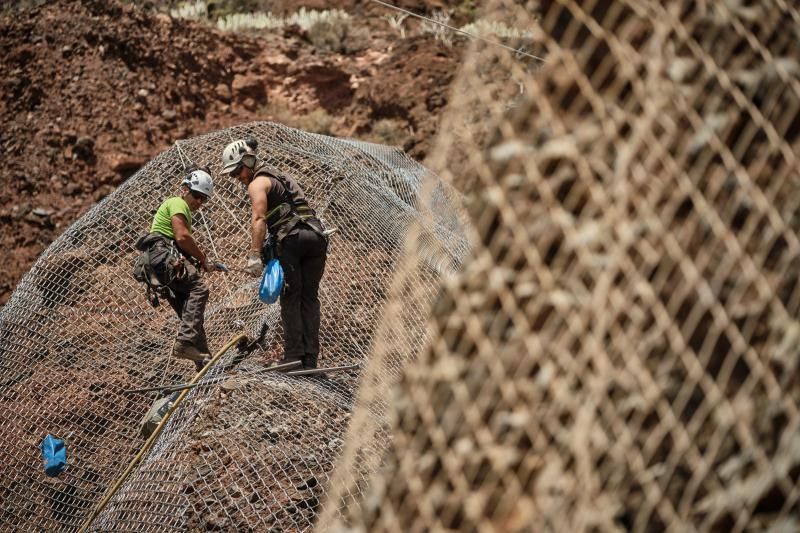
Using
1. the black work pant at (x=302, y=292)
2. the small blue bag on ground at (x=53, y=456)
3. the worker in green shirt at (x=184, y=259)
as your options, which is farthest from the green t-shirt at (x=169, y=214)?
the small blue bag on ground at (x=53, y=456)

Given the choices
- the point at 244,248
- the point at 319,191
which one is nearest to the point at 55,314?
the point at 244,248

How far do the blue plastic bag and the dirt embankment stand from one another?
705 cm

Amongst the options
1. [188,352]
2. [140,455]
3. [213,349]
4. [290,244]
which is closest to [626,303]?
[140,455]

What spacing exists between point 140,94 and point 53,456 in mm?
8172

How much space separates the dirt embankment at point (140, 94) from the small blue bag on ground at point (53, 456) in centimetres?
597

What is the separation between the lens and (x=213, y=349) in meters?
8.56

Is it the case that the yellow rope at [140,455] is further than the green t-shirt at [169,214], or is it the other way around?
the green t-shirt at [169,214]

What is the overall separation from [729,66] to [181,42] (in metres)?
14.2

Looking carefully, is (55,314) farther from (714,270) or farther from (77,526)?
(714,270)

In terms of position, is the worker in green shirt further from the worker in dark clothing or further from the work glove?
the work glove

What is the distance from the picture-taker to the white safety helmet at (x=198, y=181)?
810cm

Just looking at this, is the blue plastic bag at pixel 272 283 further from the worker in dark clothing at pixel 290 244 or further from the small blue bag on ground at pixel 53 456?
the small blue bag on ground at pixel 53 456

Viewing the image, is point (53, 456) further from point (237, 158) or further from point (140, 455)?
point (237, 158)

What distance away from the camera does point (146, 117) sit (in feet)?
50.1
